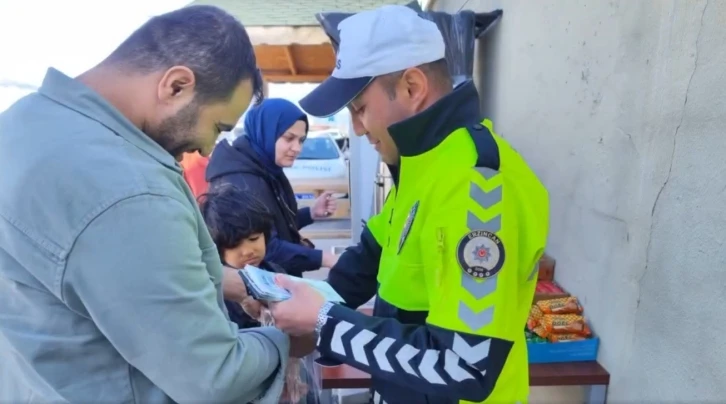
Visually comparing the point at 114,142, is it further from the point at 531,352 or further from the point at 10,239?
the point at 531,352

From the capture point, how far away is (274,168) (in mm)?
3016

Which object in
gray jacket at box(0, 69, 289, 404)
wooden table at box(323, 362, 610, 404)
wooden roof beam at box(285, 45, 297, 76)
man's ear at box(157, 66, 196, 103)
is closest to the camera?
gray jacket at box(0, 69, 289, 404)

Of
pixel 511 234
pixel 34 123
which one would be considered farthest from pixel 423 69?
pixel 34 123

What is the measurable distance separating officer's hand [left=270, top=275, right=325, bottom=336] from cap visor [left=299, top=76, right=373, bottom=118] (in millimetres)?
497

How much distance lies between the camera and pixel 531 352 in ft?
6.02

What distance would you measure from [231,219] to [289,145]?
112 cm

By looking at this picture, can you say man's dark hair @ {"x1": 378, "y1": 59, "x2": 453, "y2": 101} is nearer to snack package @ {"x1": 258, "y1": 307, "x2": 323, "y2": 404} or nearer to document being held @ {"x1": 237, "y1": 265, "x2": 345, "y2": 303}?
document being held @ {"x1": 237, "y1": 265, "x2": 345, "y2": 303}

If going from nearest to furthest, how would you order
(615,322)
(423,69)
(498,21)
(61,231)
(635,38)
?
(61,231) < (423,69) < (635,38) < (615,322) < (498,21)

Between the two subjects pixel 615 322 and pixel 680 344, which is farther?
pixel 615 322

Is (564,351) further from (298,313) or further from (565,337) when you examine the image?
(298,313)

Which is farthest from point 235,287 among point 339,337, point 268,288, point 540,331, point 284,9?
point 284,9

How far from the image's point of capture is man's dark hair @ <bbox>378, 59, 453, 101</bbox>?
1.28m

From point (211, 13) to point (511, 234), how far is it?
77 centimetres

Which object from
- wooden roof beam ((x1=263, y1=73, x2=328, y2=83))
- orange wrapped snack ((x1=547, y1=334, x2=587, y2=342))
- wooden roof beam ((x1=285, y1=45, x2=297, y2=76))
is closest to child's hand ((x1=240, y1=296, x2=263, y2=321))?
orange wrapped snack ((x1=547, y1=334, x2=587, y2=342))
